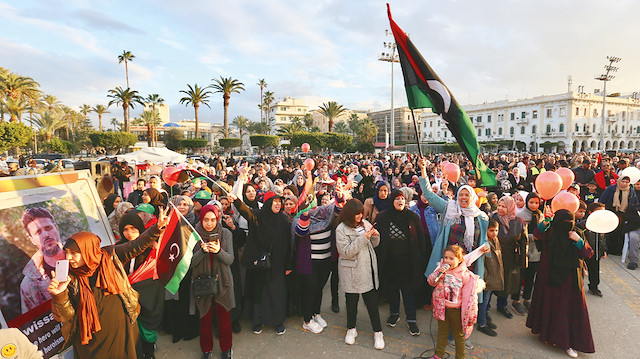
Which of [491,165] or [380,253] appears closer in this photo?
[380,253]

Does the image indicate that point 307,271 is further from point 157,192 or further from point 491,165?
point 491,165

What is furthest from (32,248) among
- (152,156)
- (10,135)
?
(10,135)

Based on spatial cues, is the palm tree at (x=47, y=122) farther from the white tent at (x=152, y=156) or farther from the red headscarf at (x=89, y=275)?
the red headscarf at (x=89, y=275)

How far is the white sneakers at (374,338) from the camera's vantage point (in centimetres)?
362

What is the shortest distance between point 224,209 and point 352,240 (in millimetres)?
2051

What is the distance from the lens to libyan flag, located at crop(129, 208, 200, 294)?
120 inches

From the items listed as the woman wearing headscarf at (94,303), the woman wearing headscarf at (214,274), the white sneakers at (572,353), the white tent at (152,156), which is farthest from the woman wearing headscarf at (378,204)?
the white tent at (152,156)

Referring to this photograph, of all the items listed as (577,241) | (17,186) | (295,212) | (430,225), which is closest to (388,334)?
(430,225)

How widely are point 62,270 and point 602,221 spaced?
17.1 ft

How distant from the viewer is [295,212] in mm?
4555

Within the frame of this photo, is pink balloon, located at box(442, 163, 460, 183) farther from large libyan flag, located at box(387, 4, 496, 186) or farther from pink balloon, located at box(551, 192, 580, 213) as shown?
pink balloon, located at box(551, 192, 580, 213)

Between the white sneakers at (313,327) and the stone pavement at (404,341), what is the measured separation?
53 mm

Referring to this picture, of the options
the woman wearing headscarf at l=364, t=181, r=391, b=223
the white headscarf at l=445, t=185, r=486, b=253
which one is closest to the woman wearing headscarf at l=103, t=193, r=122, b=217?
the woman wearing headscarf at l=364, t=181, r=391, b=223

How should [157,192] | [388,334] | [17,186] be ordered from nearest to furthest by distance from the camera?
1. [17,186]
2. [388,334]
3. [157,192]
